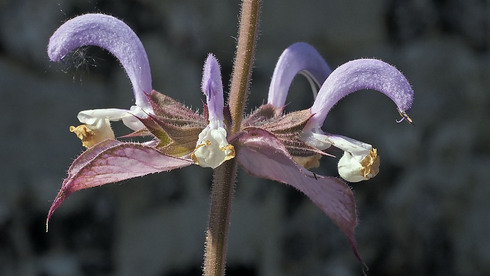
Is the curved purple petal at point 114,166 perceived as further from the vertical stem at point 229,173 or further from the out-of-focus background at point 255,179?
the out-of-focus background at point 255,179

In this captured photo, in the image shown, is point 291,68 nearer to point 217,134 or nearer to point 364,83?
point 364,83

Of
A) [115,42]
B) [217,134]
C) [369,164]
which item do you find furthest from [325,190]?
[115,42]

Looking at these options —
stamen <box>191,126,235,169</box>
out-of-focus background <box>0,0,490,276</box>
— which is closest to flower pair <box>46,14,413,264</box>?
stamen <box>191,126,235,169</box>

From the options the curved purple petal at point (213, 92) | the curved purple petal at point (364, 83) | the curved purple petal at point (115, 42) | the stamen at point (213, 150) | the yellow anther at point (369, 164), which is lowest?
the stamen at point (213, 150)

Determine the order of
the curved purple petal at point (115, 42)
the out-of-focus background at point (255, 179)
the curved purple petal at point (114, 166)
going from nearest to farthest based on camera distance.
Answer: the curved purple petal at point (114, 166) < the curved purple petal at point (115, 42) < the out-of-focus background at point (255, 179)

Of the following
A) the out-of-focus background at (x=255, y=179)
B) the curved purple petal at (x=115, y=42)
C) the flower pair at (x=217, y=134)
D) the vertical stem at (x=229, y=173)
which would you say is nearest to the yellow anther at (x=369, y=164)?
the flower pair at (x=217, y=134)

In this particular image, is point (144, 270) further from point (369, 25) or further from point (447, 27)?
point (447, 27)

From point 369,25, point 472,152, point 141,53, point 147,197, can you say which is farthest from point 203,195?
point 141,53
